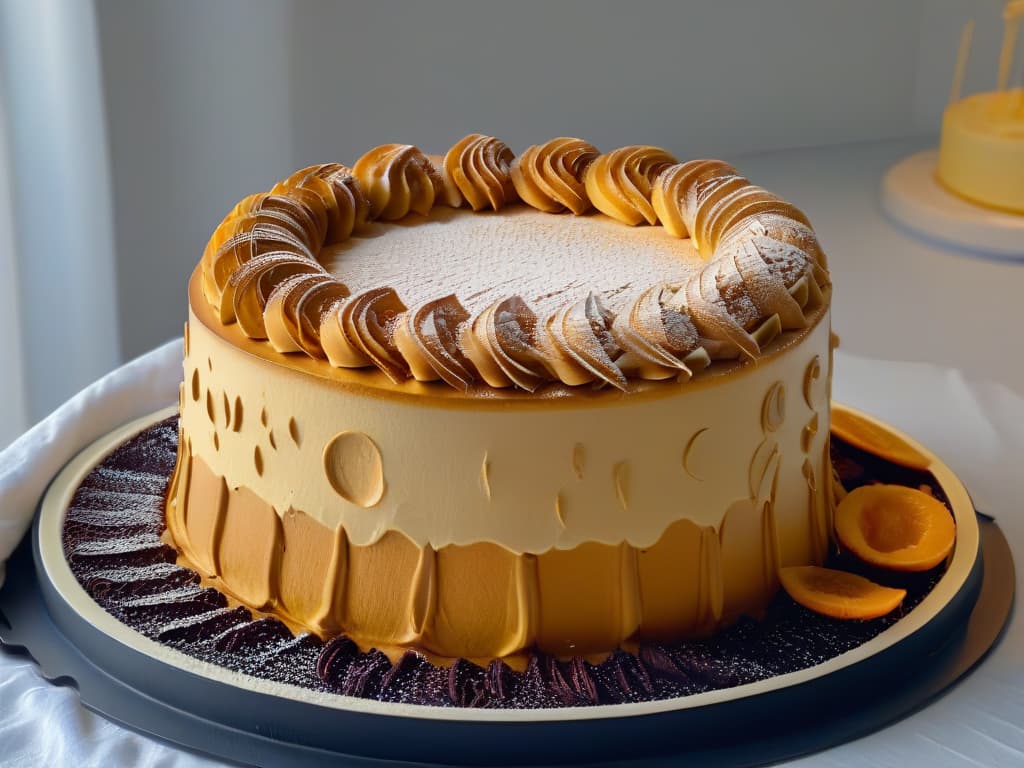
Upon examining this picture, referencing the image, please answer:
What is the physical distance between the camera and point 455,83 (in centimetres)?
382

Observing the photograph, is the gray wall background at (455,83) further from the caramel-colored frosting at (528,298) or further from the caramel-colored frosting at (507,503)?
the caramel-colored frosting at (507,503)

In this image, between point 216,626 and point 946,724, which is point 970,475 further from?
point 216,626

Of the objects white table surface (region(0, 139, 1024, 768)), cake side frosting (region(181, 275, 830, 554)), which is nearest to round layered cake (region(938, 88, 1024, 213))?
white table surface (region(0, 139, 1024, 768))

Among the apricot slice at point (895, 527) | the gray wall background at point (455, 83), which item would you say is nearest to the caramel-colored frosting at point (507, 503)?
the apricot slice at point (895, 527)

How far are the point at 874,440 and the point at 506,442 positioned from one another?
76cm

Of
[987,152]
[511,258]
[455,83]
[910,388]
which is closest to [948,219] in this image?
[987,152]

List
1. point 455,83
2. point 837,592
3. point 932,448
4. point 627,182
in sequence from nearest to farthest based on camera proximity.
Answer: point 837,592
point 627,182
point 932,448
point 455,83

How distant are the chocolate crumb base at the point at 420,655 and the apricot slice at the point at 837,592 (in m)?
0.01

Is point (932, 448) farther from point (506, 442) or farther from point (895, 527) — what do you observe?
point (506, 442)

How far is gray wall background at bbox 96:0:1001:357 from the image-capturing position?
3.20 metres

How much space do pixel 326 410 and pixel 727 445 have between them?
45 cm

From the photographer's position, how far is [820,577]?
1.71 metres

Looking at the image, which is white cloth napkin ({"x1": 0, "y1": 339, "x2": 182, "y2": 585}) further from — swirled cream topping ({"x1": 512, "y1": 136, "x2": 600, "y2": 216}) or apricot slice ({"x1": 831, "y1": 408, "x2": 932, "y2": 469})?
apricot slice ({"x1": 831, "y1": 408, "x2": 932, "y2": 469})

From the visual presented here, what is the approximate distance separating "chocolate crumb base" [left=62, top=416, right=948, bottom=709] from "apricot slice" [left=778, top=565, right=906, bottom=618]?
0.01 meters
